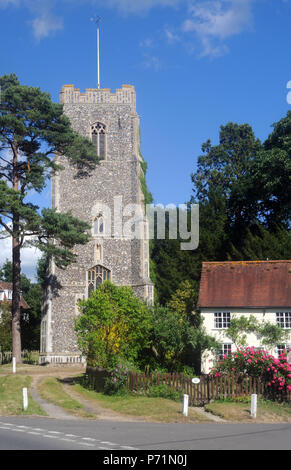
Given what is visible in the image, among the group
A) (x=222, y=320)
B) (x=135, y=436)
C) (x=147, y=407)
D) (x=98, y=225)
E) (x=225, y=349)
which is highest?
(x=98, y=225)

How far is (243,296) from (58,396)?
12031 millimetres

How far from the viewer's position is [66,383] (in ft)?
94.3

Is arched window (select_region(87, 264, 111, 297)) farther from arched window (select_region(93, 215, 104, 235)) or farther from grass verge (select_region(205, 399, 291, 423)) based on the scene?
grass verge (select_region(205, 399, 291, 423))

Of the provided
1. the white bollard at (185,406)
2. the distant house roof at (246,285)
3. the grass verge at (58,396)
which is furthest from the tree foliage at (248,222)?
the white bollard at (185,406)

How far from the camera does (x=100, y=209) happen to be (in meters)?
42.2

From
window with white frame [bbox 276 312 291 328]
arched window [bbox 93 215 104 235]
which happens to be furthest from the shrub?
arched window [bbox 93 215 104 235]

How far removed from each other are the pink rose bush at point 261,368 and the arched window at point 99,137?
75.8ft

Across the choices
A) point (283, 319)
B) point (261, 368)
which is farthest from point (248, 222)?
point (261, 368)

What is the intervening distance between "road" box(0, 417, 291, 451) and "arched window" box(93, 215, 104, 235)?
24534mm

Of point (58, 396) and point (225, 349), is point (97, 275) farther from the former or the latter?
point (58, 396)
